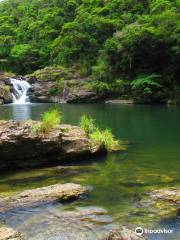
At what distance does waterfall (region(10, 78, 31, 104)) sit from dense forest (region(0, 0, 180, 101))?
10.2m

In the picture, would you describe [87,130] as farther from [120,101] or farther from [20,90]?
[20,90]

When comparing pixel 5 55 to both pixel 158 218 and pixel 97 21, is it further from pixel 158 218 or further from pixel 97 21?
pixel 158 218

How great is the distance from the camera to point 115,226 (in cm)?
839

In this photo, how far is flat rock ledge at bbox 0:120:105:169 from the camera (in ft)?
45.8

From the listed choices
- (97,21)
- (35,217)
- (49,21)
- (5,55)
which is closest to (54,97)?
(97,21)

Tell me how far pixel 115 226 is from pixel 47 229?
1.49 m

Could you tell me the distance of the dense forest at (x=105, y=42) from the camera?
177 feet

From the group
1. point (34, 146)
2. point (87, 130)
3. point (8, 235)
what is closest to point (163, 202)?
point (8, 235)

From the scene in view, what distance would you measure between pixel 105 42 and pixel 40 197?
55.5 meters

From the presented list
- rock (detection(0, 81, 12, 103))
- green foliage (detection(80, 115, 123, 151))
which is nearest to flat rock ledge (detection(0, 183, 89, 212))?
green foliage (detection(80, 115, 123, 151))

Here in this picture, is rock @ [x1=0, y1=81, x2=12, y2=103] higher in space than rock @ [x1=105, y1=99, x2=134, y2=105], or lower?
higher

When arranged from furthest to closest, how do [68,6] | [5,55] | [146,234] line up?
[68,6], [5,55], [146,234]

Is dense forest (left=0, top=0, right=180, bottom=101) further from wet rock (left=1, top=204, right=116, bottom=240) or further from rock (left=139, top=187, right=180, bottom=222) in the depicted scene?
wet rock (left=1, top=204, right=116, bottom=240)

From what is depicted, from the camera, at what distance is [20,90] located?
198 feet
